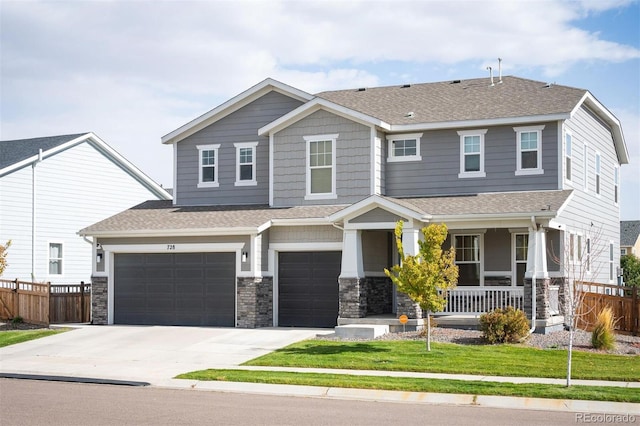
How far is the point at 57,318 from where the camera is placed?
29922mm

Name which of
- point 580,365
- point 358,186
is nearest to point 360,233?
point 358,186

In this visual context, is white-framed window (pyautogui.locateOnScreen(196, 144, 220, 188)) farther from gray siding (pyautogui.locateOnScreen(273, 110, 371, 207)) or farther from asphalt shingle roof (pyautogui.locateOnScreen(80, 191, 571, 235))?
gray siding (pyautogui.locateOnScreen(273, 110, 371, 207))

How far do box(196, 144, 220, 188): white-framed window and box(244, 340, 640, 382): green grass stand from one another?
419 inches

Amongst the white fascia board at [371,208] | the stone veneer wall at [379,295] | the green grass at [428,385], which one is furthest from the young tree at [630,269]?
the green grass at [428,385]

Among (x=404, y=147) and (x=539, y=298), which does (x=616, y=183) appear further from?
(x=539, y=298)

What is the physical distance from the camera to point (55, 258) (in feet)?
120

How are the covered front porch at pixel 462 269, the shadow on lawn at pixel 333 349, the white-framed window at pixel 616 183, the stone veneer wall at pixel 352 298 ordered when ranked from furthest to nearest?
the white-framed window at pixel 616 183
the stone veneer wall at pixel 352 298
the covered front porch at pixel 462 269
the shadow on lawn at pixel 333 349

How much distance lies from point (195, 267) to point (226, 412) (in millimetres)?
14828

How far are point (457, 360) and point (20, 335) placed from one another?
14.7 meters

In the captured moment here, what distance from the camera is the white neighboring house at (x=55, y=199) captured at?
34969 millimetres

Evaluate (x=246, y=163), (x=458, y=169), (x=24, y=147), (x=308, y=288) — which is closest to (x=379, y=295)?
(x=308, y=288)

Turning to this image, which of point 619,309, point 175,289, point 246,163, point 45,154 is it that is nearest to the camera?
point 619,309

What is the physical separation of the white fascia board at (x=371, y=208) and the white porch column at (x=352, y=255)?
1.62ft

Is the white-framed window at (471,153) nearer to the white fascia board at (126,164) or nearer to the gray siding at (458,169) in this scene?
the gray siding at (458,169)
